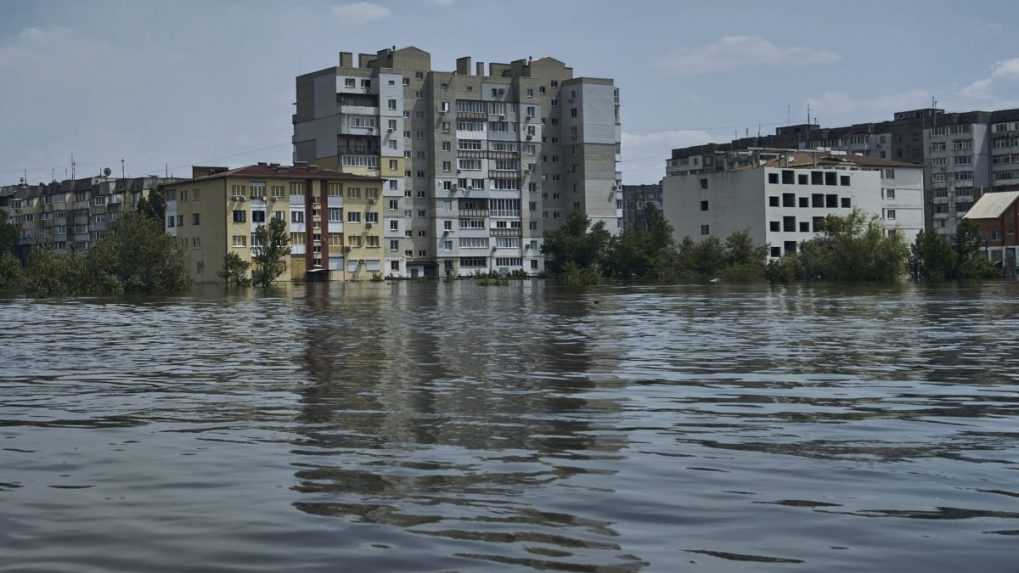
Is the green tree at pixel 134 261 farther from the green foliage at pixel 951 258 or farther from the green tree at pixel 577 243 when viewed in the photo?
the green tree at pixel 577 243

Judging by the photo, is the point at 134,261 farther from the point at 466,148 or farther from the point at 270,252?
the point at 466,148

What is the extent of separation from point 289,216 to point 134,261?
53511 mm

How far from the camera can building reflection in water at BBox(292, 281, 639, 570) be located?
8219 mm

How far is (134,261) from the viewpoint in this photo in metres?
87.2

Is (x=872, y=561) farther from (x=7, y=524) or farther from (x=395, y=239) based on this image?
(x=395, y=239)

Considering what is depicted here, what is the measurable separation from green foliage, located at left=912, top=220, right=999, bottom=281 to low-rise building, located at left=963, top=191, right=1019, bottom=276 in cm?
2739

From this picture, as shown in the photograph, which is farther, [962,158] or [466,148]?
[962,158]

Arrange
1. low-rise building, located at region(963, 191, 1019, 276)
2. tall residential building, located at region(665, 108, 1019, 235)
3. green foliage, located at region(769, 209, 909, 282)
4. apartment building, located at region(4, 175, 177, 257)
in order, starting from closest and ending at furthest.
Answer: green foliage, located at region(769, 209, 909, 282) < low-rise building, located at region(963, 191, 1019, 276) < tall residential building, located at region(665, 108, 1019, 235) < apartment building, located at region(4, 175, 177, 257)

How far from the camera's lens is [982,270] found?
352ft

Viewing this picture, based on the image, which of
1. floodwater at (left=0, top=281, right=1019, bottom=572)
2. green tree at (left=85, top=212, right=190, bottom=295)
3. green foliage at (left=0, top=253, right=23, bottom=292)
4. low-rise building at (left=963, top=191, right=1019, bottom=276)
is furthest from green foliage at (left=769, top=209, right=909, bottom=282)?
floodwater at (left=0, top=281, right=1019, bottom=572)

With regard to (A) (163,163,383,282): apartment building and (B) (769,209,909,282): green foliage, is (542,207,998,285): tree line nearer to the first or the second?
(B) (769,209,909,282): green foliage

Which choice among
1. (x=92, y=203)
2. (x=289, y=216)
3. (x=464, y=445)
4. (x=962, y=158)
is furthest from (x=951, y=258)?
(x=92, y=203)

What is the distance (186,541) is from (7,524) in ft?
4.66

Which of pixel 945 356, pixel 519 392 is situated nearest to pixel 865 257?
pixel 945 356
